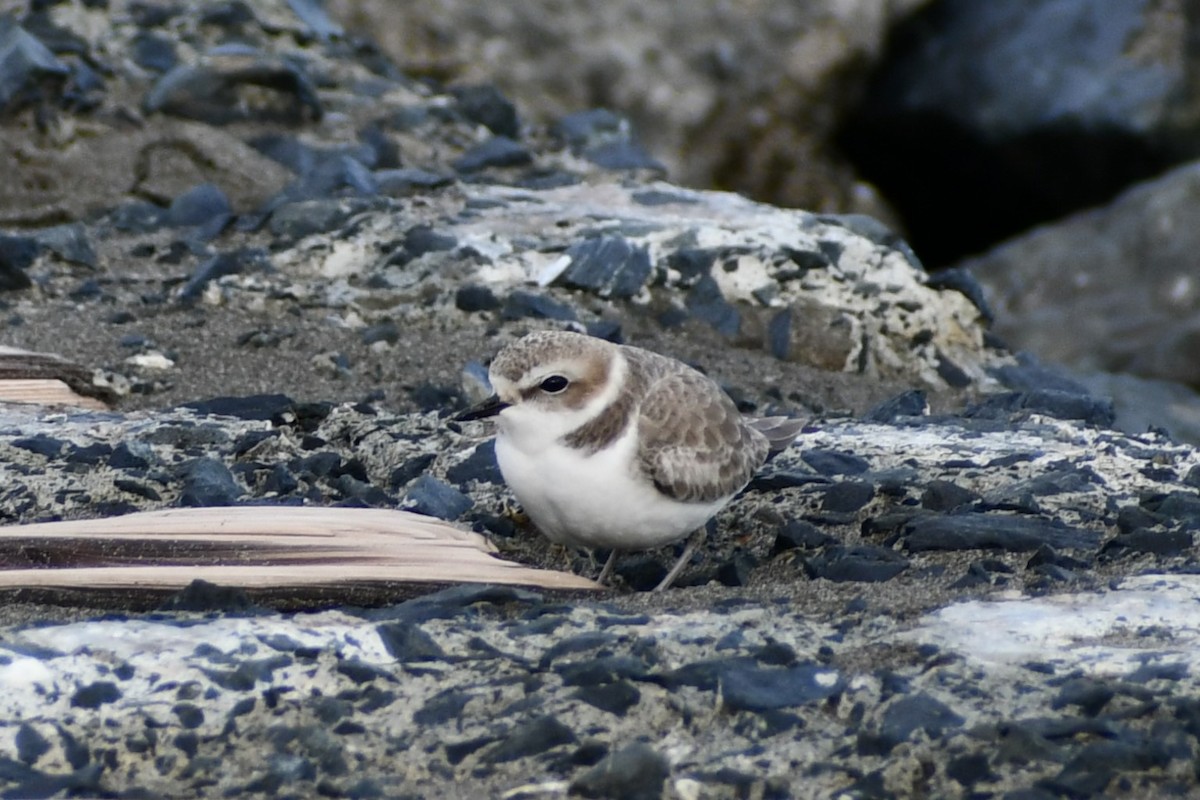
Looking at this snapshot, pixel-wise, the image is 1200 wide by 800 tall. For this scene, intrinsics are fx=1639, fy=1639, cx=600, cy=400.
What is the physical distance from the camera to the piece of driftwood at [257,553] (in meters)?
3.80

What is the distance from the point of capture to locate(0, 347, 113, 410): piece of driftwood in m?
5.20

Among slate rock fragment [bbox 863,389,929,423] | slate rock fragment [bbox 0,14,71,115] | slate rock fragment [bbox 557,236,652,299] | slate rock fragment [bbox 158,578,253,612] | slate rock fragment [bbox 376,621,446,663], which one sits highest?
slate rock fragment [bbox 0,14,71,115]

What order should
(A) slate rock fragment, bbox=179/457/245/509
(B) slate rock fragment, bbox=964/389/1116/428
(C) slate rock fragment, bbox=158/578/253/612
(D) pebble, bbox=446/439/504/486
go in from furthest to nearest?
(B) slate rock fragment, bbox=964/389/1116/428 < (D) pebble, bbox=446/439/504/486 < (A) slate rock fragment, bbox=179/457/245/509 < (C) slate rock fragment, bbox=158/578/253/612

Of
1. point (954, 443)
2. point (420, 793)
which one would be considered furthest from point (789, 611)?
point (954, 443)

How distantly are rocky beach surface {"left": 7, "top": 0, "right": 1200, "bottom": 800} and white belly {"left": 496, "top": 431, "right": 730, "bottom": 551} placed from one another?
0.61ft

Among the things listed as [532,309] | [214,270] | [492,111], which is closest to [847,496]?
[532,309]

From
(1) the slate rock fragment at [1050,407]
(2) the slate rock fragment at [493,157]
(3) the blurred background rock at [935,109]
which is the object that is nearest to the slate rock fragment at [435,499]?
(1) the slate rock fragment at [1050,407]

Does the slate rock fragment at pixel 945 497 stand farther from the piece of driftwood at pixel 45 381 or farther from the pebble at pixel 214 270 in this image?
the pebble at pixel 214 270

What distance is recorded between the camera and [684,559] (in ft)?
14.3

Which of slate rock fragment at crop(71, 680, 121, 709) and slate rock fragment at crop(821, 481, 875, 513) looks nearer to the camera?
slate rock fragment at crop(71, 680, 121, 709)

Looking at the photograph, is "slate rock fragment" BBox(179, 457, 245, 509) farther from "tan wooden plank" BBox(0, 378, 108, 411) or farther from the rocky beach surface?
"tan wooden plank" BBox(0, 378, 108, 411)

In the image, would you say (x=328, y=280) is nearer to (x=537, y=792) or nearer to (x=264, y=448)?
(x=264, y=448)

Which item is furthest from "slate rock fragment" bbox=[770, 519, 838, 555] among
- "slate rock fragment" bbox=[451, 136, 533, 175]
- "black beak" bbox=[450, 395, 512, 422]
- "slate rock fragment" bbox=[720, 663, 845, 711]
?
"slate rock fragment" bbox=[451, 136, 533, 175]

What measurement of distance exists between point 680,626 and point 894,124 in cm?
818
